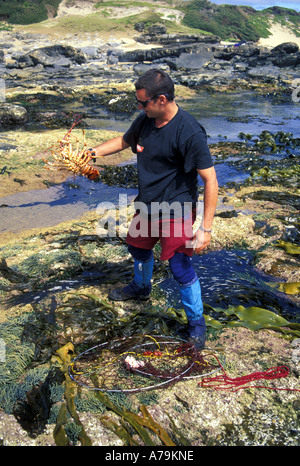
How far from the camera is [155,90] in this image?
2.50m

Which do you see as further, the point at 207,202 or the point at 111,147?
the point at 111,147

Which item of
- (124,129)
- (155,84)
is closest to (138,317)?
(155,84)

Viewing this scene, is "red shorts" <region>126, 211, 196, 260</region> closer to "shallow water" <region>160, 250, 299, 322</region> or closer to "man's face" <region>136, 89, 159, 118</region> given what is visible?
"man's face" <region>136, 89, 159, 118</region>

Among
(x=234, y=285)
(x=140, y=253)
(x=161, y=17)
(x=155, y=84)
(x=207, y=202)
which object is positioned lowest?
(x=234, y=285)

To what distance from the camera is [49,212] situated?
5996mm

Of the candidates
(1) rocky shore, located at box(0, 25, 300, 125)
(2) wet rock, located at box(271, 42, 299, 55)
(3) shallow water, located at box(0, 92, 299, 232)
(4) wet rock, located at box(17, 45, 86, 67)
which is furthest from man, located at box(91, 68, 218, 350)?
(2) wet rock, located at box(271, 42, 299, 55)

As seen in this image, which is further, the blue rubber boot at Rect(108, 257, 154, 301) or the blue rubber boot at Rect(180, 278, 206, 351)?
the blue rubber boot at Rect(108, 257, 154, 301)

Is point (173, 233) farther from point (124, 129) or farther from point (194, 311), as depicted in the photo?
point (124, 129)

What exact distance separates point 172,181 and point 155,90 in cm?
69

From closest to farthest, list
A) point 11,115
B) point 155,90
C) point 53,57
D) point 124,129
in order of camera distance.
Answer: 1. point 155,90
2. point 11,115
3. point 124,129
4. point 53,57

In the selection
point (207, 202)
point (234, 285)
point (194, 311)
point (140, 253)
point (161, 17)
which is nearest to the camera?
point (207, 202)

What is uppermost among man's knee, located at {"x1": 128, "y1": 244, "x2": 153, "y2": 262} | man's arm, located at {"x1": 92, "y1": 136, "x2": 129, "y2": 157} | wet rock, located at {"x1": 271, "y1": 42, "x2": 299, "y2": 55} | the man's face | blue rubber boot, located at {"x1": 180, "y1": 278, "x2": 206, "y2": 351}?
wet rock, located at {"x1": 271, "y1": 42, "x2": 299, "y2": 55}

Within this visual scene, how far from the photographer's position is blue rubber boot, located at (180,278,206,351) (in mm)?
2822

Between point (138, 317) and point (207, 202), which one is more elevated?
point (207, 202)
